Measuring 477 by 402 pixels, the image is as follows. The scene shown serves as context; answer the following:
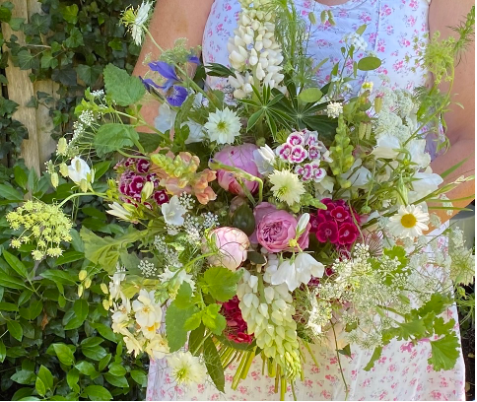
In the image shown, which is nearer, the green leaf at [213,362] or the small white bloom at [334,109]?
the small white bloom at [334,109]

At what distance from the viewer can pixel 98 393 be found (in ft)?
4.50

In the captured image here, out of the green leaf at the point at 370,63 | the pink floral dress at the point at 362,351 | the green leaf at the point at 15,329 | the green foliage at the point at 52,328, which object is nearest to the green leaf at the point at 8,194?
the green foliage at the point at 52,328

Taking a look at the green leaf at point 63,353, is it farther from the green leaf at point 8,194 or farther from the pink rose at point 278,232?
the pink rose at point 278,232

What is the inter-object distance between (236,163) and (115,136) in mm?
145

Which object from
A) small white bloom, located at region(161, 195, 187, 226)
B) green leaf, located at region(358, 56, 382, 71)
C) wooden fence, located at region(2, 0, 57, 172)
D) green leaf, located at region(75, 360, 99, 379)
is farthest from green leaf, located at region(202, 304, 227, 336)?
wooden fence, located at region(2, 0, 57, 172)

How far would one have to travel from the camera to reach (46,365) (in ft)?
4.72

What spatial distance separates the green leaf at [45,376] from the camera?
1.34 metres

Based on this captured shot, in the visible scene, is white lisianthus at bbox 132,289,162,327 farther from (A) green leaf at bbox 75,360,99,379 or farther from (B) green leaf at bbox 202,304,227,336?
(A) green leaf at bbox 75,360,99,379

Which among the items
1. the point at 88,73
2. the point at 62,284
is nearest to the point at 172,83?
the point at 62,284

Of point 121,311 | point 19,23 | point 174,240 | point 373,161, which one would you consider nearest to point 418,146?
point 373,161

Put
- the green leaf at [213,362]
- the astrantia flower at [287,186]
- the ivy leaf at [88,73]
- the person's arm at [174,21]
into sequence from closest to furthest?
the astrantia flower at [287,186] → the green leaf at [213,362] → the person's arm at [174,21] → the ivy leaf at [88,73]

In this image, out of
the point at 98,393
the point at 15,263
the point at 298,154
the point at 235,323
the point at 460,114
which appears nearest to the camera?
the point at 298,154

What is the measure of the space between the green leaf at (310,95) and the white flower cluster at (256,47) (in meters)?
0.04

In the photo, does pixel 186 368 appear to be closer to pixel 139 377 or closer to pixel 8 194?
pixel 8 194
